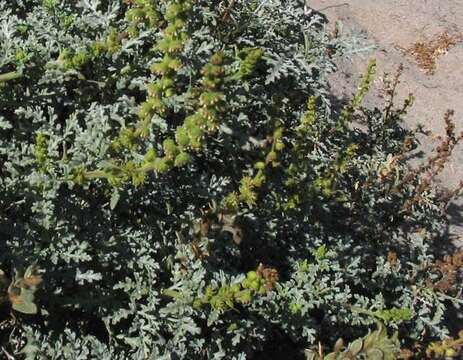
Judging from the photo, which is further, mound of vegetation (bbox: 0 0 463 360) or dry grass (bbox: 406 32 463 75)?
dry grass (bbox: 406 32 463 75)

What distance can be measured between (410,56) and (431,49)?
30cm

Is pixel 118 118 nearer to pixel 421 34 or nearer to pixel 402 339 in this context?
pixel 402 339

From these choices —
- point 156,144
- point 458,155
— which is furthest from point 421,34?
point 156,144

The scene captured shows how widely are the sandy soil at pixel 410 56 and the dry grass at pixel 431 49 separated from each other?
0.11 feet

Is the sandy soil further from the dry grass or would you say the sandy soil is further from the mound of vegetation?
the mound of vegetation

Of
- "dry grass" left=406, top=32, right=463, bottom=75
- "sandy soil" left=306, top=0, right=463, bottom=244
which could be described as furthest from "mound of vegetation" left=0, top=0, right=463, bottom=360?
"dry grass" left=406, top=32, right=463, bottom=75

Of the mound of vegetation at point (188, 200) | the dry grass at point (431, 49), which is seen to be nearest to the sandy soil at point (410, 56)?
the dry grass at point (431, 49)

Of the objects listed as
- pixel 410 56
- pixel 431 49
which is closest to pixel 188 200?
pixel 410 56

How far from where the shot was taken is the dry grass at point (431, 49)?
22.6 feet

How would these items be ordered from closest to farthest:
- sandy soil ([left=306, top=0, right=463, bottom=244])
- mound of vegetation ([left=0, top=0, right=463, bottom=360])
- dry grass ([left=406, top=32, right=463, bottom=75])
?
mound of vegetation ([left=0, top=0, right=463, bottom=360]), sandy soil ([left=306, top=0, right=463, bottom=244]), dry grass ([left=406, top=32, right=463, bottom=75])

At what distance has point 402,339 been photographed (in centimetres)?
360

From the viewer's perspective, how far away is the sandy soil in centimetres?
631

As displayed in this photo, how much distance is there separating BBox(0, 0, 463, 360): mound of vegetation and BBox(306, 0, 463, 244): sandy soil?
7.75ft

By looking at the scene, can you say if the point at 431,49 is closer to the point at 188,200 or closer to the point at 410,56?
the point at 410,56
